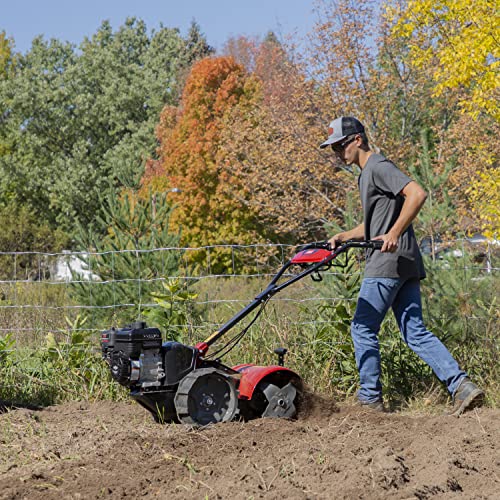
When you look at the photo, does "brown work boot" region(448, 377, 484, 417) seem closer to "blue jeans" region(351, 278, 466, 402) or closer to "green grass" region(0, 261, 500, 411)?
"blue jeans" region(351, 278, 466, 402)

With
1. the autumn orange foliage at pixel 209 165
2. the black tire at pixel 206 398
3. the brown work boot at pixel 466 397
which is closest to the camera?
the black tire at pixel 206 398

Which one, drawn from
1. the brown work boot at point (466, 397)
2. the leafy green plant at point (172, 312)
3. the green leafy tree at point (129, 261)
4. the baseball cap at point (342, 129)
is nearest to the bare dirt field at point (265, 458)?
the brown work boot at point (466, 397)

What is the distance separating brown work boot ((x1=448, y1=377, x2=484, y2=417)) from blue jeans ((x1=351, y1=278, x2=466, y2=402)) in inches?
1.6

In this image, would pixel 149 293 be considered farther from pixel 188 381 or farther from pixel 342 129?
pixel 342 129

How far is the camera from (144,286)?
7.60 m

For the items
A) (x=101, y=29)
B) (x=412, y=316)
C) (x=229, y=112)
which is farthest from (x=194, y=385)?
(x=101, y=29)

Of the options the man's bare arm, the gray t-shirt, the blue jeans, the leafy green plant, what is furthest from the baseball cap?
the leafy green plant

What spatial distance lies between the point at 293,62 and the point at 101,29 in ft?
83.2

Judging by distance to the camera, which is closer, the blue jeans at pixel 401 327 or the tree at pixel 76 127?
the blue jeans at pixel 401 327

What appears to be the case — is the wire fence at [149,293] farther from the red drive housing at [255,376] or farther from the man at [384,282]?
the red drive housing at [255,376]

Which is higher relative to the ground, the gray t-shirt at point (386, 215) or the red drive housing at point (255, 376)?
the gray t-shirt at point (386, 215)

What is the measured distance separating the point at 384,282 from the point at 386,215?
44 cm

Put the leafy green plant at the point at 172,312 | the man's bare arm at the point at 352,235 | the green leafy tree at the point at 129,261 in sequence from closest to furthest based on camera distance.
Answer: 1. the man's bare arm at the point at 352,235
2. the leafy green plant at the point at 172,312
3. the green leafy tree at the point at 129,261

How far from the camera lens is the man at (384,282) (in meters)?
5.71
